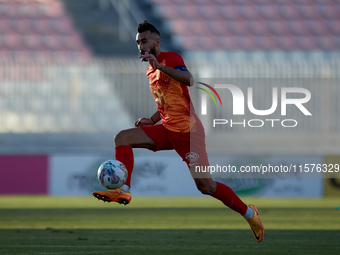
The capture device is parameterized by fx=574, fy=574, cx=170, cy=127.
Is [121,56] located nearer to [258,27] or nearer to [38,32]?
[38,32]

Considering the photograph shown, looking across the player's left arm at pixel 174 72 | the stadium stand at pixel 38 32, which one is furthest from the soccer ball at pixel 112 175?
the stadium stand at pixel 38 32

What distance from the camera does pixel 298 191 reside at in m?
13.4

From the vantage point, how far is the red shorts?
5622mm

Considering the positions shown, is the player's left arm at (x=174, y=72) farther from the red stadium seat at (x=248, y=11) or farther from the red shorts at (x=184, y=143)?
the red stadium seat at (x=248, y=11)

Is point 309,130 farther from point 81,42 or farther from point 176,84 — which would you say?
point 176,84

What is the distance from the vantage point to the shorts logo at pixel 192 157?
18.4 ft

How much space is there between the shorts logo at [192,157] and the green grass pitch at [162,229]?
2.74 feet

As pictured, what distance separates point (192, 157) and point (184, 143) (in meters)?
0.16

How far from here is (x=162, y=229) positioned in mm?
7383

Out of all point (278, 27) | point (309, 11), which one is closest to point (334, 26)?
point (309, 11)

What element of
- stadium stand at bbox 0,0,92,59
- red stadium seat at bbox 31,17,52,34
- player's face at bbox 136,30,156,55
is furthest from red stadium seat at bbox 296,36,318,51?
player's face at bbox 136,30,156,55

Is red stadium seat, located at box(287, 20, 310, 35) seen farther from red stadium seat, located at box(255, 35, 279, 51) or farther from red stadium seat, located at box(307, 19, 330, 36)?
red stadium seat, located at box(255, 35, 279, 51)

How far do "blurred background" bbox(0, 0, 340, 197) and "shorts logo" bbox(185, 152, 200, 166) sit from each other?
7.87 meters
